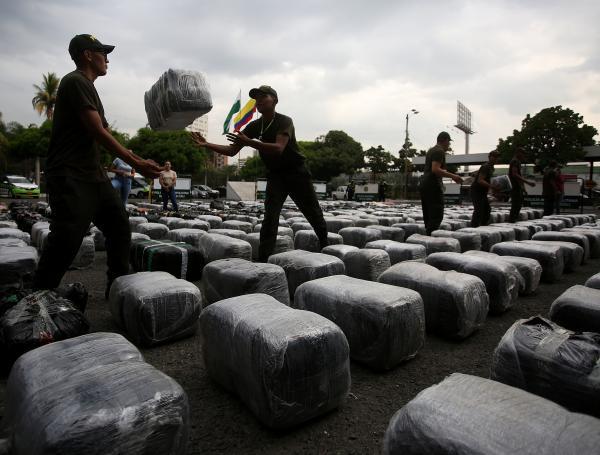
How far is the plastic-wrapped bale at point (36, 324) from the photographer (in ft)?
6.51

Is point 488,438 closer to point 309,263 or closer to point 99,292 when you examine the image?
point 309,263

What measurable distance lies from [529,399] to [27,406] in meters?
1.54

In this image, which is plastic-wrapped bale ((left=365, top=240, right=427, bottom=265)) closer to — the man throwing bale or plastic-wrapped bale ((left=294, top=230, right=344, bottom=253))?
the man throwing bale

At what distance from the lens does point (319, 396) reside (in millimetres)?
1607

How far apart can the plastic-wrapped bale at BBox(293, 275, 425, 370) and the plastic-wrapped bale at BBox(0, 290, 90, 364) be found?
4.61ft

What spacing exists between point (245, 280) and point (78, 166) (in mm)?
1434

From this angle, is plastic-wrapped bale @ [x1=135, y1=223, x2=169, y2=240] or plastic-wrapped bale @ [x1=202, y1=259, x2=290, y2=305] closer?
plastic-wrapped bale @ [x1=202, y1=259, x2=290, y2=305]

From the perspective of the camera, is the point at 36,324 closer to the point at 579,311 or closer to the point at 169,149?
the point at 579,311

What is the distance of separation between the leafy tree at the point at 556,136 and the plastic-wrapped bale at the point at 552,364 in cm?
3646

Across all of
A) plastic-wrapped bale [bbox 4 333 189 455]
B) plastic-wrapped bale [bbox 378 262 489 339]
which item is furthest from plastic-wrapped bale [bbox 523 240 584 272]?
plastic-wrapped bale [bbox 4 333 189 455]

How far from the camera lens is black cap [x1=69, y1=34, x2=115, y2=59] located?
282 cm

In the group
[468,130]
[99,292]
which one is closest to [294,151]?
[99,292]

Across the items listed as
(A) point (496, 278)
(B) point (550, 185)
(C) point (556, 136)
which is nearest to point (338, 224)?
(A) point (496, 278)

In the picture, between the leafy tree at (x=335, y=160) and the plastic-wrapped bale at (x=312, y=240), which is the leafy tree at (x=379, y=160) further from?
the plastic-wrapped bale at (x=312, y=240)
